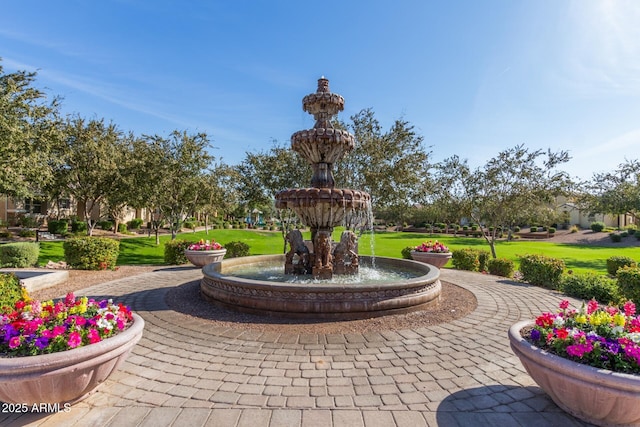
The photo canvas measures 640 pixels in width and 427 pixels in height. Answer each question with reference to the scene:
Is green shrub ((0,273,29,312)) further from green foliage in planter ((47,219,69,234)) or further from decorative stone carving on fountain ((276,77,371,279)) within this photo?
green foliage in planter ((47,219,69,234))

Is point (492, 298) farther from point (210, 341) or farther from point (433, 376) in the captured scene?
point (210, 341)

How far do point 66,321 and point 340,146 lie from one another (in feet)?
23.9

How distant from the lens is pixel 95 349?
339cm

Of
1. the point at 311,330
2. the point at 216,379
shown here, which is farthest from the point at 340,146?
the point at 216,379

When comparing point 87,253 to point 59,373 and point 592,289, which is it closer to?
point 59,373

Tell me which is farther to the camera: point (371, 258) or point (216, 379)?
point (371, 258)

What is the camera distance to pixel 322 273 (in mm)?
9188

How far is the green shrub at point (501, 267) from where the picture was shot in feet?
43.8

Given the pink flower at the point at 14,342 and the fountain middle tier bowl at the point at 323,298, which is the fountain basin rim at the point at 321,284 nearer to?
the fountain middle tier bowl at the point at 323,298

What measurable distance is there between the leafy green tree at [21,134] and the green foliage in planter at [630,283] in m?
21.9

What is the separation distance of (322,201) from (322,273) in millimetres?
2307

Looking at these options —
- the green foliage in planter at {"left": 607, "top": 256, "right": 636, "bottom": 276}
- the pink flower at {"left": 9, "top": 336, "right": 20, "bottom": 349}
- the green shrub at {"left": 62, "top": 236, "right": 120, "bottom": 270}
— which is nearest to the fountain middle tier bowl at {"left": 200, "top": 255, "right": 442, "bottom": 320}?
the pink flower at {"left": 9, "top": 336, "right": 20, "bottom": 349}

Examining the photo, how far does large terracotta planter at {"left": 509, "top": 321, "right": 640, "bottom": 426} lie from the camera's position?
9.69 ft

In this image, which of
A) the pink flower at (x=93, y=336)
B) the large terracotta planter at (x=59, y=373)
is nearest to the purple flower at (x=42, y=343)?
the large terracotta planter at (x=59, y=373)
